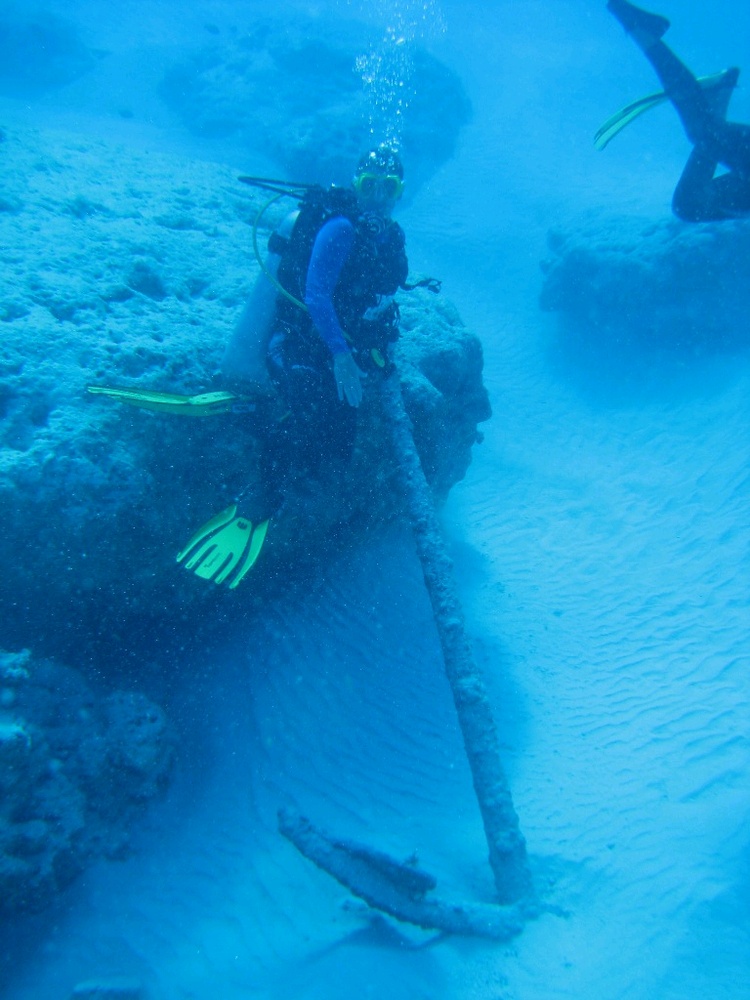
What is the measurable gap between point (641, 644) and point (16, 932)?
5.57 m

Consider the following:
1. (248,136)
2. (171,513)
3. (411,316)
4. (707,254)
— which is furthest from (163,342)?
(248,136)

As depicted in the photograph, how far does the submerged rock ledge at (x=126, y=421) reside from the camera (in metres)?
3.26

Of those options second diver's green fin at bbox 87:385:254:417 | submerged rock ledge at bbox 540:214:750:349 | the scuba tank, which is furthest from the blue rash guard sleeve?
submerged rock ledge at bbox 540:214:750:349

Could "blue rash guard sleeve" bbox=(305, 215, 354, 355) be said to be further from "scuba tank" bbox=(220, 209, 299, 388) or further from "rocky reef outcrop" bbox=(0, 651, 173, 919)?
"rocky reef outcrop" bbox=(0, 651, 173, 919)

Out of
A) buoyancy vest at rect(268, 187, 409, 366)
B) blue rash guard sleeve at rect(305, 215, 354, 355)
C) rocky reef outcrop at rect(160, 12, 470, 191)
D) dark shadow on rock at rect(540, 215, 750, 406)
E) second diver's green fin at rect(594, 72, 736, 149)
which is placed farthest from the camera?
rocky reef outcrop at rect(160, 12, 470, 191)

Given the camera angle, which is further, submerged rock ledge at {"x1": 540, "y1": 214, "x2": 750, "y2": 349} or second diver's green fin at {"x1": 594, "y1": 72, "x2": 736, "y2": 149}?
submerged rock ledge at {"x1": 540, "y1": 214, "x2": 750, "y2": 349}

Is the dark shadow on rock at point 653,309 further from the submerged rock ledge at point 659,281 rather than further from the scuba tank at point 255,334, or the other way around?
the scuba tank at point 255,334

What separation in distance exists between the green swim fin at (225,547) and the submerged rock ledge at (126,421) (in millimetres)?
341

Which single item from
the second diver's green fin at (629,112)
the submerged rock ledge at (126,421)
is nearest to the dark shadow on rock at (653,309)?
the second diver's green fin at (629,112)

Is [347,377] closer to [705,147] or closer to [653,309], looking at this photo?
[705,147]

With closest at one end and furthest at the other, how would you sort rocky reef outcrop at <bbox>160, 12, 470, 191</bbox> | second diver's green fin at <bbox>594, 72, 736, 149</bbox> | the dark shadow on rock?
second diver's green fin at <bbox>594, 72, 736, 149</bbox> < the dark shadow on rock < rocky reef outcrop at <bbox>160, 12, 470, 191</bbox>

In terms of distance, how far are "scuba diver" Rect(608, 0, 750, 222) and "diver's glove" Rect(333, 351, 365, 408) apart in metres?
4.70

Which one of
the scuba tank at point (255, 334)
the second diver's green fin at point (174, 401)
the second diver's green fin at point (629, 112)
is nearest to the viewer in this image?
the second diver's green fin at point (174, 401)

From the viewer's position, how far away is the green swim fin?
329 cm
